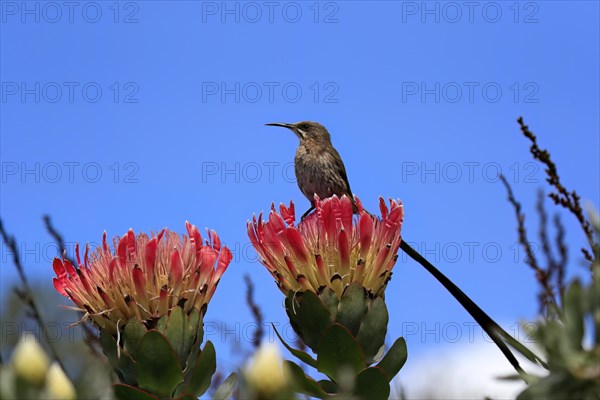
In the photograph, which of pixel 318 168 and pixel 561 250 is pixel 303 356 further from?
pixel 318 168

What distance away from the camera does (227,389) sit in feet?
7.17

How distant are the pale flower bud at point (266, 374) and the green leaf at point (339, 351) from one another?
49.2 inches

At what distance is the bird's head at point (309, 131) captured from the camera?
7.58 m

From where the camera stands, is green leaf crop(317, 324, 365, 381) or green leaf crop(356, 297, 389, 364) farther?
green leaf crop(356, 297, 389, 364)

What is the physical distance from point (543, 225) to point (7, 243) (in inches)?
73.6

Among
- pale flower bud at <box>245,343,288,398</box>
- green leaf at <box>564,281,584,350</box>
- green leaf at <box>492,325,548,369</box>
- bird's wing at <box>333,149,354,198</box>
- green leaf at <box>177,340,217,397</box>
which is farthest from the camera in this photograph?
bird's wing at <box>333,149,354,198</box>

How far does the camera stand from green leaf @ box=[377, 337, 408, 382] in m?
2.23

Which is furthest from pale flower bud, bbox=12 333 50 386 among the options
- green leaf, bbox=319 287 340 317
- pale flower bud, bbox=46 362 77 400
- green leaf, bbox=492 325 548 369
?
green leaf, bbox=319 287 340 317

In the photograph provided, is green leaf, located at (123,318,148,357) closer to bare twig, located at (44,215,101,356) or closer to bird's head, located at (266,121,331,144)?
bare twig, located at (44,215,101,356)

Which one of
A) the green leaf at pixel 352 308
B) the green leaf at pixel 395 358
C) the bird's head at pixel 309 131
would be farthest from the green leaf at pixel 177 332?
the bird's head at pixel 309 131

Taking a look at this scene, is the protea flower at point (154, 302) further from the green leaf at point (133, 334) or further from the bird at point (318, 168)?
the bird at point (318, 168)

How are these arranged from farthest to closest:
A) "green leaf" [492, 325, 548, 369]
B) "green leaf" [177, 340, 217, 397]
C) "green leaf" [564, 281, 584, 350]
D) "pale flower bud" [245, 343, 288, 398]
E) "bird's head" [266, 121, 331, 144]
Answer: "bird's head" [266, 121, 331, 144]
"green leaf" [177, 340, 217, 397]
"green leaf" [492, 325, 548, 369]
"green leaf" [564, 281, 584, 350]
"pale flower bud" [245, 343, 288, 398]

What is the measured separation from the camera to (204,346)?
2320 mm

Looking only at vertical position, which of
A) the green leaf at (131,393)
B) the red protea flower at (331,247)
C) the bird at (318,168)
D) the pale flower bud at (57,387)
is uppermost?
the bird at (318,168)
